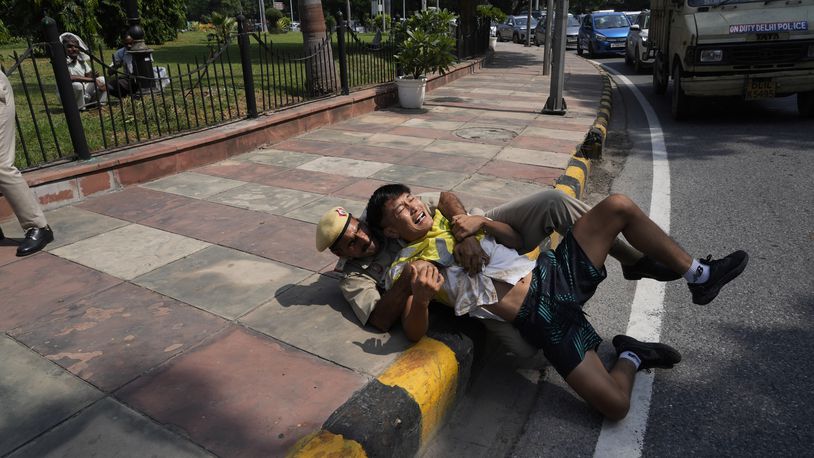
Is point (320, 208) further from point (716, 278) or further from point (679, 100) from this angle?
point (679, 100)

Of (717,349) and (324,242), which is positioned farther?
(717,349)

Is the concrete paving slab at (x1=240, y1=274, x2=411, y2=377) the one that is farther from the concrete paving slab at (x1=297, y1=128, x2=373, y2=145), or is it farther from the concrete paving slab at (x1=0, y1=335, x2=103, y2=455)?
the concrete paving slab at (x1=297, y1=128, x2=373, y2=145)

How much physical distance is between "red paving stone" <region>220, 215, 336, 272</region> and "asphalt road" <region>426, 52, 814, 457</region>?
1.48 m

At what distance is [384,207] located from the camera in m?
2.96

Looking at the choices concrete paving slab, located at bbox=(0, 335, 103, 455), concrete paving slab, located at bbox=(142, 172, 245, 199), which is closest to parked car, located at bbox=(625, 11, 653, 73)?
concrete paving slab, located at bbox=(142, 172, 245, 199)

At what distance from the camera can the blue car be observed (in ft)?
70.2

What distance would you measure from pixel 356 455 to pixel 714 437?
164 centimetres

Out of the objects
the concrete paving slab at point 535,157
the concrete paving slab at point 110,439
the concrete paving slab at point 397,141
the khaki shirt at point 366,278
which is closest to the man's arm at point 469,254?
the khaki shirt at point 366,278

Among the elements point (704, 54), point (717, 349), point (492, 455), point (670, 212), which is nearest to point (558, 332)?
point (492, 455)

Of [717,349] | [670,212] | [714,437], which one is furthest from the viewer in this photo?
[670,212]

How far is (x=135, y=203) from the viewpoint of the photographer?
5336 millimetres

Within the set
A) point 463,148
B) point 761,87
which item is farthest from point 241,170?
point 761,87

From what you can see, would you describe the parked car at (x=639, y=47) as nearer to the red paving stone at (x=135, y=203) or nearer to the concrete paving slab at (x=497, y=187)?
the concrete paving slab at (x=497, y=187)

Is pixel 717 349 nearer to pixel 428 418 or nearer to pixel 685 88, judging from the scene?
pixel 428 418
